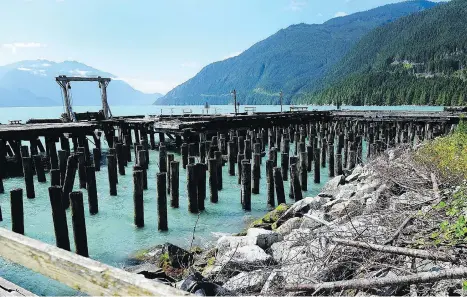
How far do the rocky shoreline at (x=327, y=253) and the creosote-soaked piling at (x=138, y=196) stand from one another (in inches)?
85.1

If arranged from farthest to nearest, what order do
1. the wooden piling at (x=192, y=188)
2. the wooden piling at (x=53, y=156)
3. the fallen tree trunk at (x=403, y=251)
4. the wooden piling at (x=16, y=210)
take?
the wooden piling at (x=53, y=156), the wooden piling at (x=192, y=188), the wooden piling at (x=16, y=210), the fallen tree trunk at (x=403, y=251)

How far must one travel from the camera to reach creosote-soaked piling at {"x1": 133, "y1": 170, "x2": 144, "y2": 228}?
1027 centimetres

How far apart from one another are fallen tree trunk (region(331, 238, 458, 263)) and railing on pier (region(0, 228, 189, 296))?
2.97 m

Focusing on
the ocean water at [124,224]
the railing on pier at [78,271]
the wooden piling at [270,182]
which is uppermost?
the railing on pier at [78,271]

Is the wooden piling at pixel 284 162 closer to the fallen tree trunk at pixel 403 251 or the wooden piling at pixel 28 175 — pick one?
the wooden piling at pixel 28 175

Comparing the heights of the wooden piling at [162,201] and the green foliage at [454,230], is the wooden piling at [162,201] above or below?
below

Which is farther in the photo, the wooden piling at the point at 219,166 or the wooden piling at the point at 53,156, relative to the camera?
the wooden piling at the point at 53,156

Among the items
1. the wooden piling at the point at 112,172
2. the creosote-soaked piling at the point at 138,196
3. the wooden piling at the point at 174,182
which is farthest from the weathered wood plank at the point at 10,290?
the wooden piling at the point at 112,172

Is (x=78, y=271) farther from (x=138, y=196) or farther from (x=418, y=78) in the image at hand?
(x=418, y=78)

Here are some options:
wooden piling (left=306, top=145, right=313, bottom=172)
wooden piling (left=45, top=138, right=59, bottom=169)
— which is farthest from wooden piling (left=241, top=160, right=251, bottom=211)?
wooden piling (left=45, top=138, right=59, bottom=169)

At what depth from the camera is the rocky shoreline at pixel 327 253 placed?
4305 mm

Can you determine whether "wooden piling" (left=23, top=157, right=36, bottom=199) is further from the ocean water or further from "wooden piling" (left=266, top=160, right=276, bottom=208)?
"wooden piling" (left=266, top=160, right=276, bottom=208)

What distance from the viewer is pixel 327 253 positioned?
4879 millimetres

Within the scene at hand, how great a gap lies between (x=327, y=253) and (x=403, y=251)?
1.03 meters
